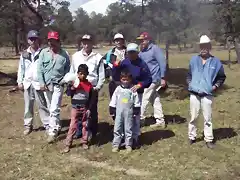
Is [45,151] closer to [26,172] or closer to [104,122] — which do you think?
[26,172]

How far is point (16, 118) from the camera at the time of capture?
877 centimetres

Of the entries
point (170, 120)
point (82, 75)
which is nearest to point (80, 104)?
point (82, 75)

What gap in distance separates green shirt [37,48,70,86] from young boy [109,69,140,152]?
1155 mm

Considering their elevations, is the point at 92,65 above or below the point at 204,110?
above

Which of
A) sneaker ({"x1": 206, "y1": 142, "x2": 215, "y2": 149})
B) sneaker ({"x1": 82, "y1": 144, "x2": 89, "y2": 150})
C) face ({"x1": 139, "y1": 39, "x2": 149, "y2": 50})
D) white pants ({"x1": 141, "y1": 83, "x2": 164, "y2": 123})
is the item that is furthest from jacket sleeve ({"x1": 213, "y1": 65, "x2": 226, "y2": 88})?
sneaker ({"x1": 82, "y1": 144, "x2": 89, "y2": 150})

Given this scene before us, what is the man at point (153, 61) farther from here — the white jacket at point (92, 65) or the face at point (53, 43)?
A: the face at point (53, 43)

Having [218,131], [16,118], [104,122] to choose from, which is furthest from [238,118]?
[16,118]

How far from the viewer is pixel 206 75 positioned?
235 inches

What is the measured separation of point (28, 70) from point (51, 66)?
2.46 ft

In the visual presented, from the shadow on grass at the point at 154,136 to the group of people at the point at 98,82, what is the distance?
446 millimetres

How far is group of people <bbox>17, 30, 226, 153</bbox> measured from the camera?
590cm

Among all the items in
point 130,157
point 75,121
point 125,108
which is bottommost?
point 130,157

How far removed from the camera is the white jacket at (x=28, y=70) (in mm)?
6803

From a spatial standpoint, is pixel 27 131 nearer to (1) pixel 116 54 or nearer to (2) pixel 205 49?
(1) pixel 116 54
